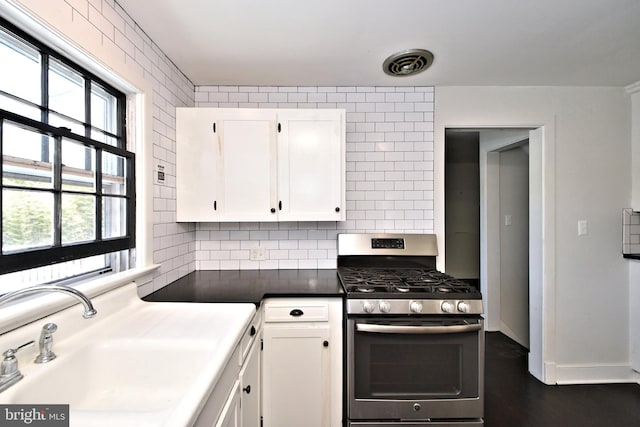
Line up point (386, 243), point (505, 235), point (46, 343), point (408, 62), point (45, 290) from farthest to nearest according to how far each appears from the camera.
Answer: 1. point (505, 235)
2. point (386, 243)
3. point (408, 62)
4. point (46, 343)
5. point (45, 290)

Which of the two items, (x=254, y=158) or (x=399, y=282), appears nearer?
(x=399, y=282)

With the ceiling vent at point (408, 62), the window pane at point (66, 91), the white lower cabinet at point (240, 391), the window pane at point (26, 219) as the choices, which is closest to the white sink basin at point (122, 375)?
the white lower cabinet at point (240, 391)

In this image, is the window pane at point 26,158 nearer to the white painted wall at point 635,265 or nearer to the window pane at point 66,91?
the window pane at point 66,91

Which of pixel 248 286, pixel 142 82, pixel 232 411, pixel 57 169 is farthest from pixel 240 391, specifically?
pixel 142 82

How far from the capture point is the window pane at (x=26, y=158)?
0.96 metres

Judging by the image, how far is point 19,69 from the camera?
1028 mm

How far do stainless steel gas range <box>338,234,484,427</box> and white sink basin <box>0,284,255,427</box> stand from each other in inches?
27.8

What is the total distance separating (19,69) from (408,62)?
1.98 meters

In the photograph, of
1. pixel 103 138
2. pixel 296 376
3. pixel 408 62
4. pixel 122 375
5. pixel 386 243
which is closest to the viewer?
pixel 122 375

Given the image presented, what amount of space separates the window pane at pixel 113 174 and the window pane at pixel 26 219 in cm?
33

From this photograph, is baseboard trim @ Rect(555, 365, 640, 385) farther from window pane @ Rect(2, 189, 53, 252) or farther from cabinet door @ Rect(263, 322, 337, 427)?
window pane @ Rect(2, 189, 53, 252)

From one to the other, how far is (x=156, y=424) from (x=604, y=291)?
3220 millimetres

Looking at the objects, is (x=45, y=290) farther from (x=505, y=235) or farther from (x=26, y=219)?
(x=505, y=235)

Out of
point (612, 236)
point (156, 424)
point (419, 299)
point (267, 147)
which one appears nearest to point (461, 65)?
point (267, 147)
